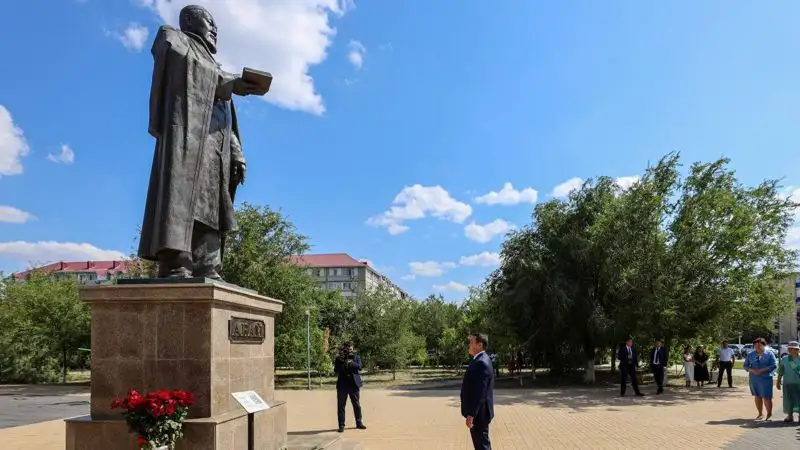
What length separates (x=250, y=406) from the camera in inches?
231


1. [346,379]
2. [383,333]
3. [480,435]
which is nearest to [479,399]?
[480,435]

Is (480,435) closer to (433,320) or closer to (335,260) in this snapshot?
(433,320)

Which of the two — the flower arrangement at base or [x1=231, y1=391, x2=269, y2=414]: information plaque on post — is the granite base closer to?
[x1=231, y1=391, x2=269, y2=414]: information plaque on post

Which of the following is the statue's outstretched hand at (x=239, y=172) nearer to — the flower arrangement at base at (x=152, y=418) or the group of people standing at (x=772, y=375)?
the flower arrangement at base at (x=152, y=418)

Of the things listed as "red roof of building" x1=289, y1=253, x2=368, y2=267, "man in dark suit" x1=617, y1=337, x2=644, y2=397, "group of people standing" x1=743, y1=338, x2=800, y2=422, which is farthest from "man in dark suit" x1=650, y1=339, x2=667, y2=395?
"red roof of building" x1=289, y1=253, x2=368, y2=267

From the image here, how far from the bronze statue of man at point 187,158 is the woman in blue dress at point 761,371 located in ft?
37.0

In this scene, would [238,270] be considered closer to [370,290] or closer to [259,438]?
[370,290]

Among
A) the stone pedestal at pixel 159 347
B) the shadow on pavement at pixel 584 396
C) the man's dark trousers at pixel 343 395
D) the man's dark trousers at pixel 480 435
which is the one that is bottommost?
the shadow on pavement at pixel 584 396

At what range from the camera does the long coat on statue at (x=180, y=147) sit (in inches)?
239

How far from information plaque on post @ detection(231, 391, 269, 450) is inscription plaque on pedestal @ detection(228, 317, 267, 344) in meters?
0.52

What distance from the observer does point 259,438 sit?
624 centimetres

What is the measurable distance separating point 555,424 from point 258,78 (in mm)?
9025

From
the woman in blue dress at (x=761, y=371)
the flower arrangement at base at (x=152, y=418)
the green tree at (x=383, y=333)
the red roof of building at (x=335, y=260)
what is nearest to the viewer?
the flower arrangement at base at (x=152, y=418)

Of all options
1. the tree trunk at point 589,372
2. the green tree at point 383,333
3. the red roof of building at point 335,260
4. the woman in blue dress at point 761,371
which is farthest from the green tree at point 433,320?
the red roof of building at point 335,260
